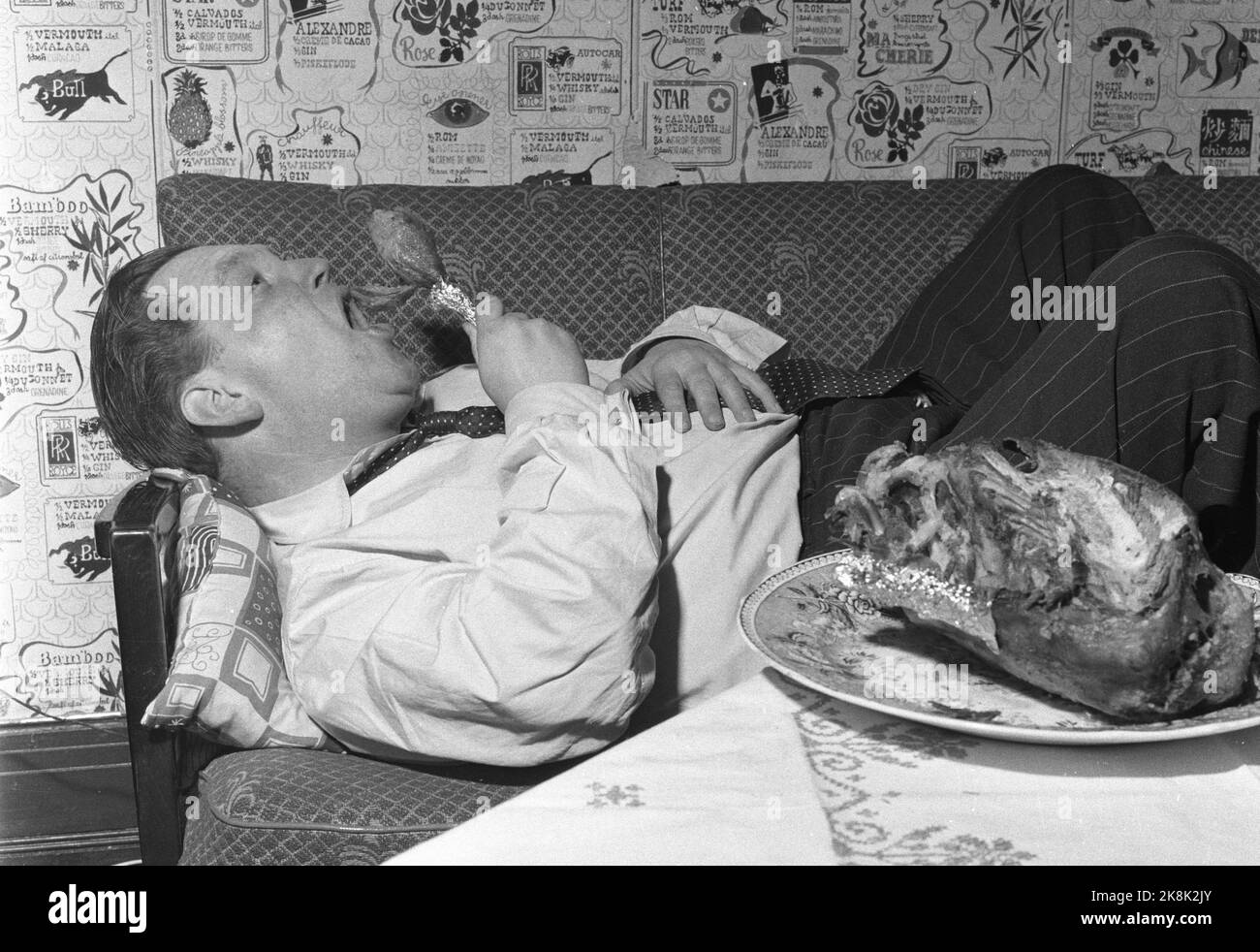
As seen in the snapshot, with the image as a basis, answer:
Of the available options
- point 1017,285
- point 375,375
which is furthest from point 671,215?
point 375,375

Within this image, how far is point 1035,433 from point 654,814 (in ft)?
2.18

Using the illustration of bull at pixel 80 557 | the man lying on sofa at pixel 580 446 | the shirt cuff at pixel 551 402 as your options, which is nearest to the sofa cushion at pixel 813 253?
the man lying on sofa at pixel 580 446

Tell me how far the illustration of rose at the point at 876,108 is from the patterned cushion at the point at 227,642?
1398 millimetres

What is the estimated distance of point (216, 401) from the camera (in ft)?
4.55

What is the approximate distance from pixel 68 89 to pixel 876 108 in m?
1.44

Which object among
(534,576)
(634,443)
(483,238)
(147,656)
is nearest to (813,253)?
(483,238)

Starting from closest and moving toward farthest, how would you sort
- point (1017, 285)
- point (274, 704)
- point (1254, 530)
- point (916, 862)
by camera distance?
point (916, 862)
point (1254, 530)
point (274, 704)
point (1017, 285)

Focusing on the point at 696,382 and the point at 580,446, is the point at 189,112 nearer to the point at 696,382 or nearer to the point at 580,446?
the point at 696,382

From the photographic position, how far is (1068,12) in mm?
2158

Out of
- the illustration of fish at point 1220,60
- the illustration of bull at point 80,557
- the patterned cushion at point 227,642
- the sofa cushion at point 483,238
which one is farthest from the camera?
the illustration of fish at point 1220,60

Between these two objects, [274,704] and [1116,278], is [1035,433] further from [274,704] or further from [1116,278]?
[274,704]

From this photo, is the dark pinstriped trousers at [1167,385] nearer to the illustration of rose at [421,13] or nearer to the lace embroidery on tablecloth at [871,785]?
the lace embroidery on tablecloth at [871,785]

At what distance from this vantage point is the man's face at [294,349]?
1382mm

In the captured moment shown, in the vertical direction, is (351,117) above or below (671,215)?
above
